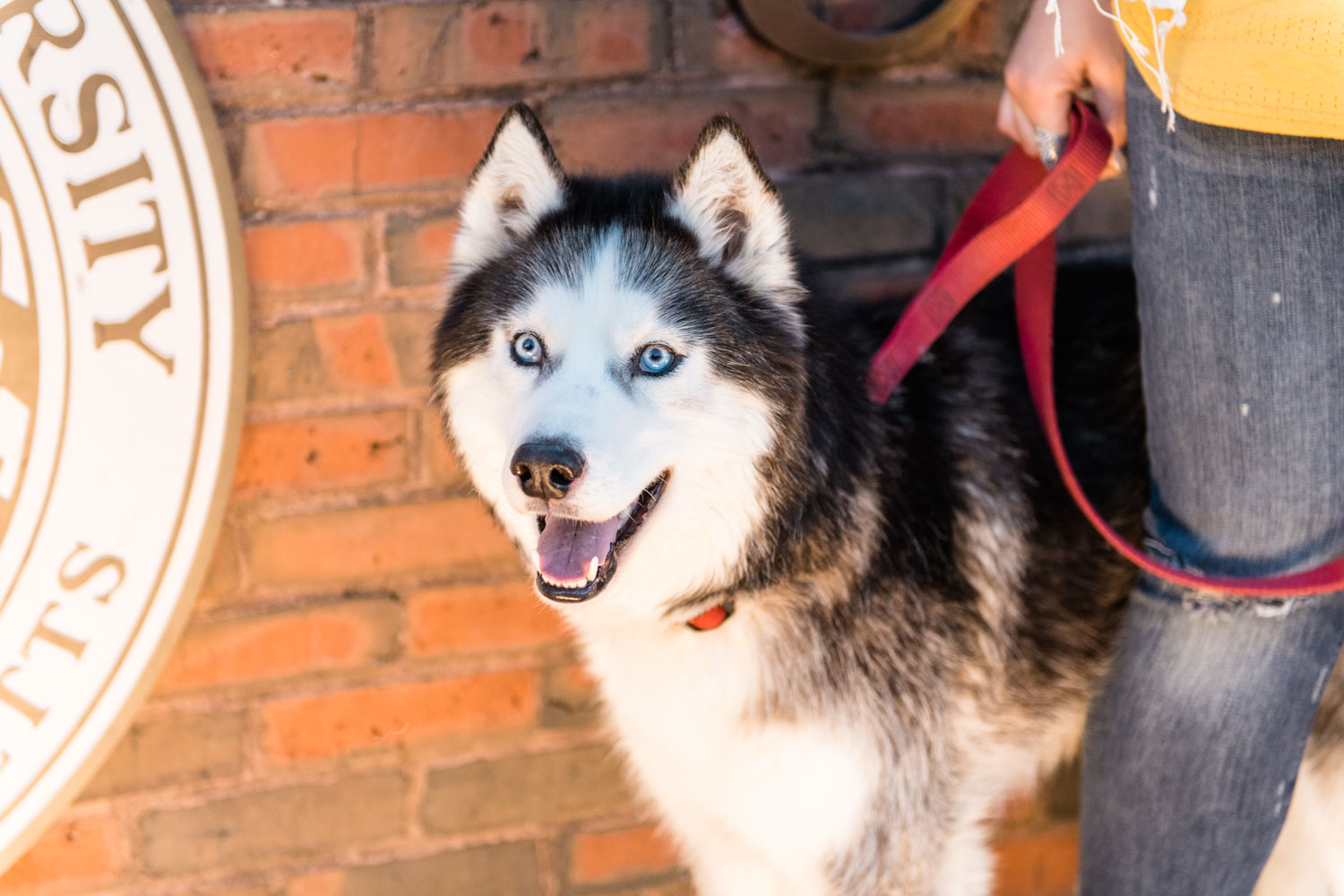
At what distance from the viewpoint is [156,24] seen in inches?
53.4

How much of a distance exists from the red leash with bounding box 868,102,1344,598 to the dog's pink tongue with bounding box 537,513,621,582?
1.30 ft

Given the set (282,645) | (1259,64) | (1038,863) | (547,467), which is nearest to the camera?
(1259,64)

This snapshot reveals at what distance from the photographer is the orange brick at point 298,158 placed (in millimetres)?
1474

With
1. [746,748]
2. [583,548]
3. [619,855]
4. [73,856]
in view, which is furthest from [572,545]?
[73,856]

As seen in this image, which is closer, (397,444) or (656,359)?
(656,359)

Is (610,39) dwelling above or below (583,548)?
above

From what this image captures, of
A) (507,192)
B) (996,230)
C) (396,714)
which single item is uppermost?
(507,192)

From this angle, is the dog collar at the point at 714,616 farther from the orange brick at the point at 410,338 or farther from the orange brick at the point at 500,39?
the orange brick at the point at 500,39

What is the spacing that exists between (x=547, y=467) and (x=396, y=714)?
0.83 meters

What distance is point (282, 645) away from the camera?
5.32ft

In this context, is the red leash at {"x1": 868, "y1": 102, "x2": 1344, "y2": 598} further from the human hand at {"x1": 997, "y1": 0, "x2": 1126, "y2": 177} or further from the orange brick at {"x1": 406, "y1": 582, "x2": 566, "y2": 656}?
the orange brick at {"x1": 406, "y1": 582, "x2": 566, "y2": 656}

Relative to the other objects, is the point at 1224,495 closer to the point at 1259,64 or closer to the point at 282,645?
the point at 1259,64

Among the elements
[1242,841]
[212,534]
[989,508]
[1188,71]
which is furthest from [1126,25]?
[212,534]

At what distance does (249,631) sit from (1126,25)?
1.42 meters
